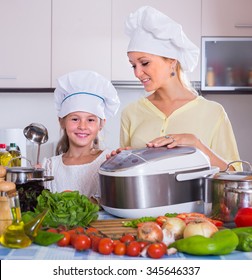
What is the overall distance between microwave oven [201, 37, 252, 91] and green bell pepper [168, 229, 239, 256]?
2.10 meters

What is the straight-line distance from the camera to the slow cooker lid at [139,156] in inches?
47.7

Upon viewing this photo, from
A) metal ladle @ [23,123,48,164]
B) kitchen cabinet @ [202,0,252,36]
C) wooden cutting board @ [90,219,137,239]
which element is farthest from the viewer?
kitchen cabinet @ [202,0,252,36]

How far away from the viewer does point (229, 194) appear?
112 cm

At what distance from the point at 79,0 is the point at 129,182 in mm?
2006

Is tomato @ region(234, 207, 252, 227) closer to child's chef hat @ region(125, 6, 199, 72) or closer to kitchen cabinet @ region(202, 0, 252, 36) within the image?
child's chef hat @ region(125, 6, 199, 72)

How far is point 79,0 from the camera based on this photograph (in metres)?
2.95

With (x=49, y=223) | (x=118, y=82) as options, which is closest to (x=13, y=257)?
(x=49, y=223)

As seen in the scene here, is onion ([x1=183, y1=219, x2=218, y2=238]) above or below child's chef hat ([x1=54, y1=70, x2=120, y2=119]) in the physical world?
below

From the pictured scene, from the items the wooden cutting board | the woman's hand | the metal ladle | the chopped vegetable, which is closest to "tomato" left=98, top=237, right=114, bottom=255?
the wooden cutting board

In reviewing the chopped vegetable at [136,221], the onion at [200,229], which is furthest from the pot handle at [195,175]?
the onion at [200,229]

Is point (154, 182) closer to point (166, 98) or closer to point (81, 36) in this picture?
point (166, 98)

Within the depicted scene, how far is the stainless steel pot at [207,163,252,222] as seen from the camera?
111 centimetres

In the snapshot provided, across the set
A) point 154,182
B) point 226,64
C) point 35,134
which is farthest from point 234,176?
point 226,64

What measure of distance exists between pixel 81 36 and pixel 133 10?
1.11 feet
